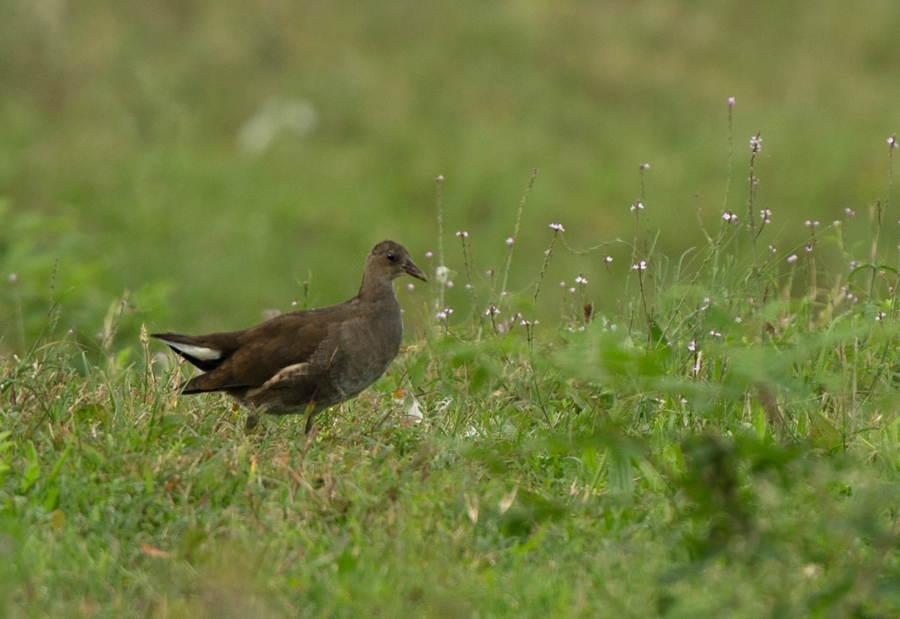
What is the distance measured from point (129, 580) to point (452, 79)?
13098 mm

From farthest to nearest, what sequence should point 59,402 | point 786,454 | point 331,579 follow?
point 59,402 → point 331,579 → point 786,454

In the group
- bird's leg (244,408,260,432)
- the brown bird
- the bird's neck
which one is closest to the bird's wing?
the brown bird

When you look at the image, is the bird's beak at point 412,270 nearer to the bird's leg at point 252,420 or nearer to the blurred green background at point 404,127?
the bird's leg at point 252,420

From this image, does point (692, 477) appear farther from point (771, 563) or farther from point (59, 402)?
point (59, 402)

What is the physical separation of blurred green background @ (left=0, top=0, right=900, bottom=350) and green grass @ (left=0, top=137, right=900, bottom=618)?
6341mm

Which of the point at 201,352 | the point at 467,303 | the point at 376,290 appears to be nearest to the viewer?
the point at 201,352

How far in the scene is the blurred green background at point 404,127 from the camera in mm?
13289

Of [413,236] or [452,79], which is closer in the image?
[413,236]

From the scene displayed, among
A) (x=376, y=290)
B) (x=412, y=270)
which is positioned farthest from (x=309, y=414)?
(x=412, y=270)

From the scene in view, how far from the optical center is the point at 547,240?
13.4 m

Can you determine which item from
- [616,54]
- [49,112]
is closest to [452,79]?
[616,54]

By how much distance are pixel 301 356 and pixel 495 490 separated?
1.42 metres

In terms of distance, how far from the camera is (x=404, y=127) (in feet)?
50.4

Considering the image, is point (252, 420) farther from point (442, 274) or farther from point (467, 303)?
point (467, 303)
